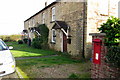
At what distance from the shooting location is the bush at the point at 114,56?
3346mm

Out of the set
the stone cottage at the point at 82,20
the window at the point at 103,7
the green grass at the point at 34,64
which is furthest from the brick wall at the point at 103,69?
the window at the point at 103,7

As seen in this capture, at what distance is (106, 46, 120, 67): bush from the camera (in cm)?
335

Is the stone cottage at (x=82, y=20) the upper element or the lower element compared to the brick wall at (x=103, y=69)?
upper

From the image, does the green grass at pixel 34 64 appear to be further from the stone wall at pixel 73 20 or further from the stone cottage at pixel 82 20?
the stone wall at pixel 73 20

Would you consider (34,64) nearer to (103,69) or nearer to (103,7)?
(103,69)

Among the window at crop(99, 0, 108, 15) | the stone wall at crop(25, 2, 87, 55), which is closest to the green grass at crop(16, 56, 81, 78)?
the stone wall at crop(25, 2, 87, 55)

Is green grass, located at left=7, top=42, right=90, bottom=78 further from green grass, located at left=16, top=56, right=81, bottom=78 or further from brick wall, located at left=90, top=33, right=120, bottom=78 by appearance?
brick wall, located at left=90, top=33, right=120, bottom=78

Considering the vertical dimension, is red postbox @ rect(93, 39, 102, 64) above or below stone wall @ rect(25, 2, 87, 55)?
below

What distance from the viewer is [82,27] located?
9.02 meters

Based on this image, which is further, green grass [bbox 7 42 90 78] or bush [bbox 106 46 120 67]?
green grass [bbox 7 42 90 78]

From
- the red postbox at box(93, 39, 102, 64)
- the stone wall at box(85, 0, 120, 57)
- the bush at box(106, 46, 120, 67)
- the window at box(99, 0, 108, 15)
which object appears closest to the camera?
the bush at box(106, 46, 120, 67)

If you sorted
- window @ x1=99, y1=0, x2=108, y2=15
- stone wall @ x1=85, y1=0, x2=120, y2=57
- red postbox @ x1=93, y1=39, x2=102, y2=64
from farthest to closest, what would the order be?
window @ x1=99, y1=0, x2=108, y2=15 < stone wall @ x1=85, y1=0, x2=120, y2=57 < red postbox @ x1=93, y1=39, x2=102, y2=64

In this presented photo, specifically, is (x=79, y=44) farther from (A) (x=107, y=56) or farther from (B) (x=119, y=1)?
(A) (x=107, y=56)

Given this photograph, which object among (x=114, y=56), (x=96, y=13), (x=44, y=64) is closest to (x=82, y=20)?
(x=96, y=13)
